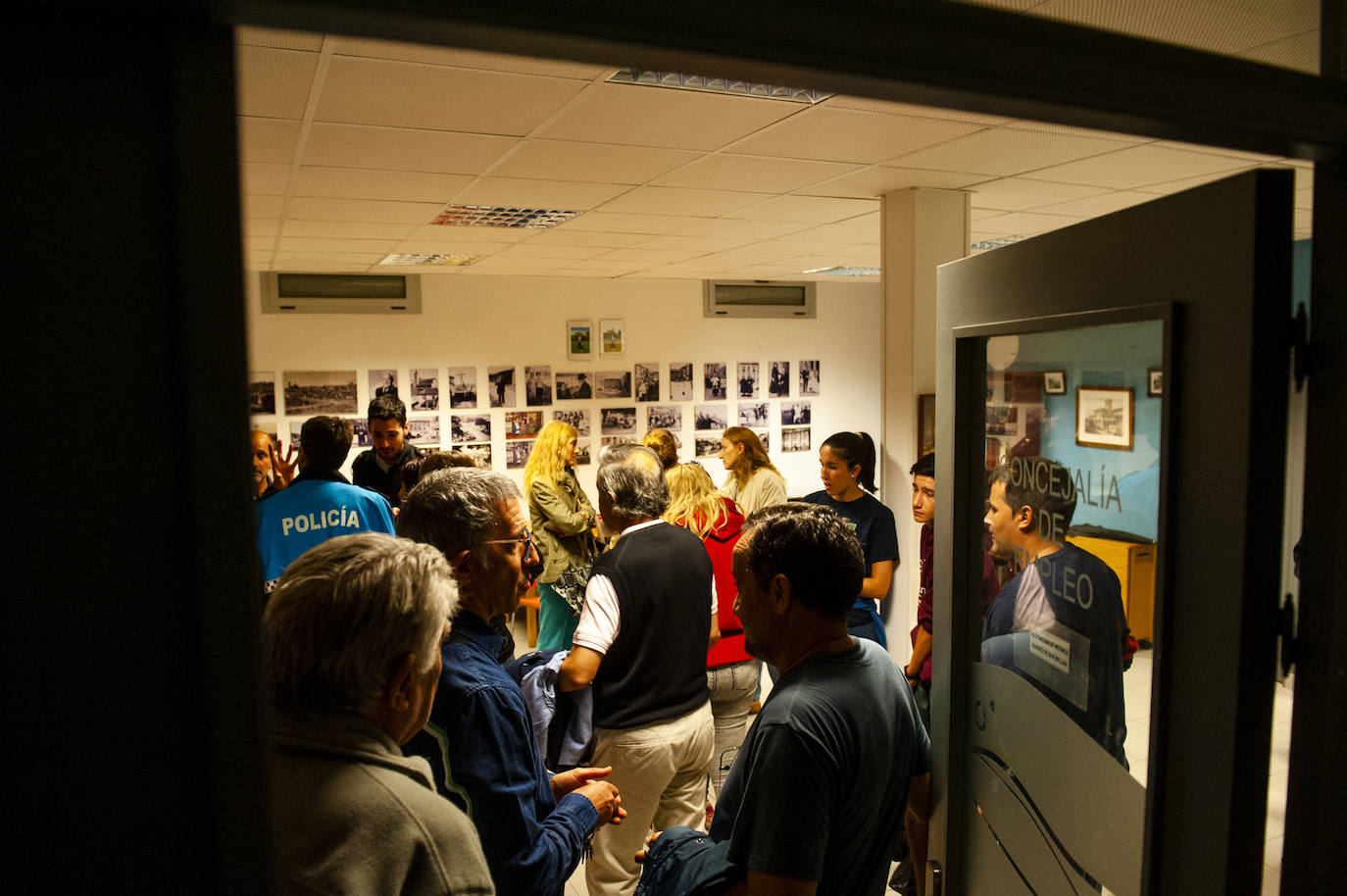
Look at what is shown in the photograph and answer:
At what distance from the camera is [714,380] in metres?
8.46

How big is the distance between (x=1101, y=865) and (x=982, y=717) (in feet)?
1.12

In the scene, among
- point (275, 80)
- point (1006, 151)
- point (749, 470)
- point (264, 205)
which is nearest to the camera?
point (275, 80)

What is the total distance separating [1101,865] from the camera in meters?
1.21

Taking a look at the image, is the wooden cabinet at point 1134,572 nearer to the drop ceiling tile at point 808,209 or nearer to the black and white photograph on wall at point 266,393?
the drop ceiling tile at point 808,209

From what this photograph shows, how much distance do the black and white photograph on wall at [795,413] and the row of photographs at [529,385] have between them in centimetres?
12

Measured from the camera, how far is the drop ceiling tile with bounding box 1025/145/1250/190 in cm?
338

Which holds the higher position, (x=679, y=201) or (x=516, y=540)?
(x=679, y=201)

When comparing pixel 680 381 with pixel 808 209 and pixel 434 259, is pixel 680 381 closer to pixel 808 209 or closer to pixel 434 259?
pixel 434 259

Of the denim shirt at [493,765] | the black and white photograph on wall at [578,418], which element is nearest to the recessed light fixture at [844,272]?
the black and white photograph on wall at [578,418]

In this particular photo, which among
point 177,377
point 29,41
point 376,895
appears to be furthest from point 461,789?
point 29,41

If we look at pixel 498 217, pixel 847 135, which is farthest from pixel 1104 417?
pixel 498 217

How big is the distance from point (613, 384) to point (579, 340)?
532 mm

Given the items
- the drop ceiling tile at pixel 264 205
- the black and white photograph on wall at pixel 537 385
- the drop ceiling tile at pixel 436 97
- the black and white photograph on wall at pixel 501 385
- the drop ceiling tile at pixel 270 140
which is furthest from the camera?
the black and white photograph on wall at pixel 537 385

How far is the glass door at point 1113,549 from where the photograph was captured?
889mm
